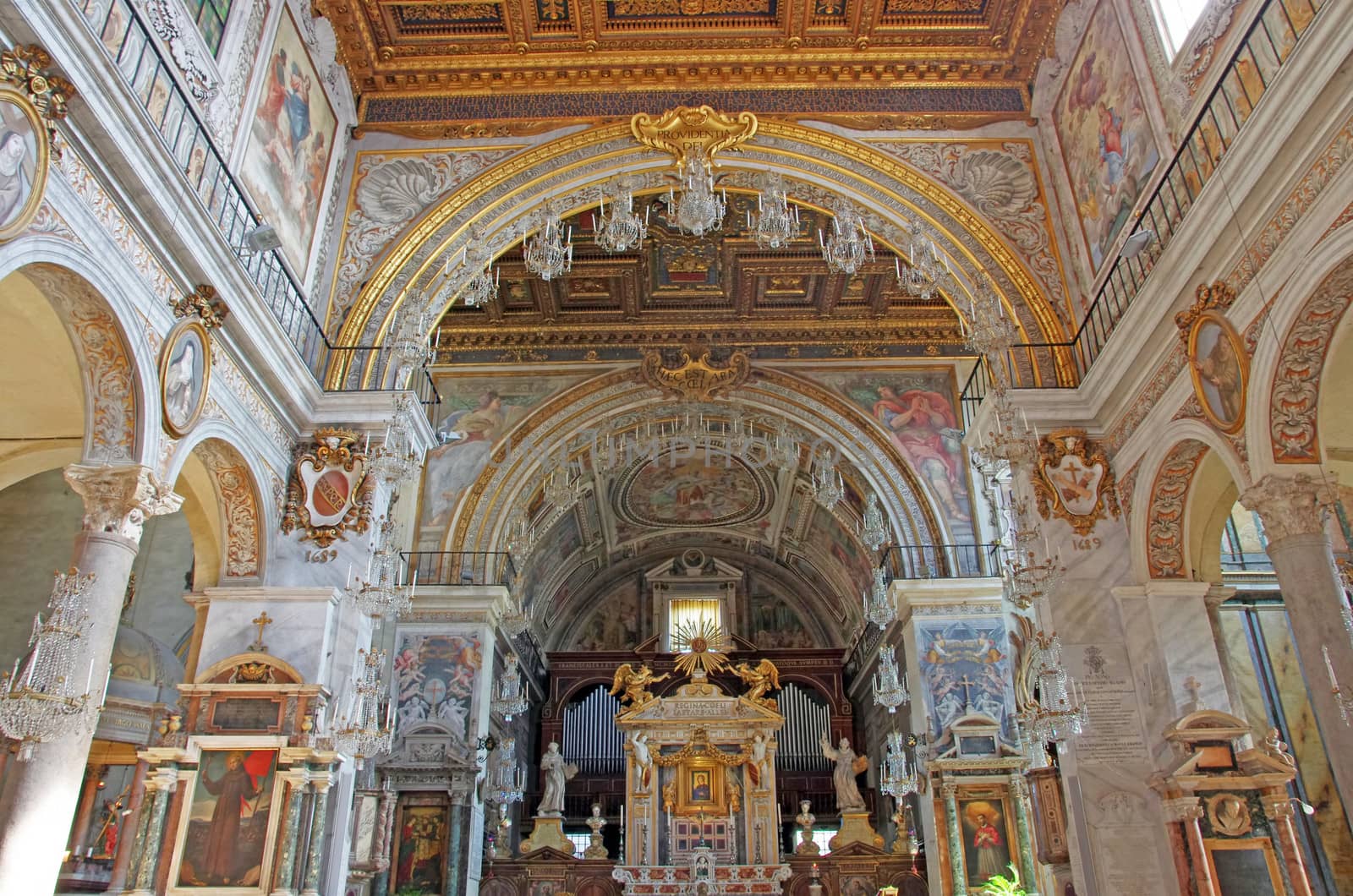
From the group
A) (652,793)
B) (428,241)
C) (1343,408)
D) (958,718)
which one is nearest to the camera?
(1343,408)

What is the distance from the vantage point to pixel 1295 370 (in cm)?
749

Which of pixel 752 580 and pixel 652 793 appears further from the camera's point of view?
→ pixel 752 580

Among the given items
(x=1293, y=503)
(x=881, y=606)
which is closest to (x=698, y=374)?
(x=881, y=606)

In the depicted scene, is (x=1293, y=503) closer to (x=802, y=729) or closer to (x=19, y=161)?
(x=19, y=161)

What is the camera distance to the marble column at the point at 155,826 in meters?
8.52

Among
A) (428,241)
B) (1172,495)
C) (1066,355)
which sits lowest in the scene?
(1172,495)

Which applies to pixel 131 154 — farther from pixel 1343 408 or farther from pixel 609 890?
pixel 609 890

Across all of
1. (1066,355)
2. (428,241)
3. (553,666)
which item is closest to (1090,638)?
(1066,355)

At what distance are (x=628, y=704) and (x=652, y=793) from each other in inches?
141

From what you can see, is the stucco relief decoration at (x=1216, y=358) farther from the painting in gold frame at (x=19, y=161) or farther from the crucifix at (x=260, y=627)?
the crucifix at (x=260, y=627)

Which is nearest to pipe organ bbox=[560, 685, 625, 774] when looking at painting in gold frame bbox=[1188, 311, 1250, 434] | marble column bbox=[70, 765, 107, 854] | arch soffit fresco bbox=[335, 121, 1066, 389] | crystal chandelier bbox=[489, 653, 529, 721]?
crystal chandelier bbox=[489, 653, 529, 721]

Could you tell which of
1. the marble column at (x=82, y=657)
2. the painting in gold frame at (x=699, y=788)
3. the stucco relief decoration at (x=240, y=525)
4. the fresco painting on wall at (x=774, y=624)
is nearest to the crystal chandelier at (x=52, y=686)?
the marble column at (x=82, y=657)

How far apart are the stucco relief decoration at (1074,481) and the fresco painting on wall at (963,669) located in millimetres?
6553

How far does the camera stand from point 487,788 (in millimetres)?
17031
